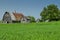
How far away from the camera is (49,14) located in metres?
107

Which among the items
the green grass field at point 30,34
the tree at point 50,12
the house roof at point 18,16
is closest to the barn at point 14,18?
the house roof at point 18,16

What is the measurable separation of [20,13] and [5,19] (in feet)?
29.0

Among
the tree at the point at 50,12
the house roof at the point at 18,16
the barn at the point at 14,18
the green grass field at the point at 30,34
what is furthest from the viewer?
the tree at the point at 50,12

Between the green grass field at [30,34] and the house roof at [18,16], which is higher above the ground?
the house roof at [18,16]

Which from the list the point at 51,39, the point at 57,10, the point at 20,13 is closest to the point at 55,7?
the point at 57,10

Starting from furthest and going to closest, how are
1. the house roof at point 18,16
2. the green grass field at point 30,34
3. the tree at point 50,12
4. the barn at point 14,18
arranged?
the tree at point 50,12
the house roof at point 18,16
the barn at point 14,18
the green grass field at point 30,34

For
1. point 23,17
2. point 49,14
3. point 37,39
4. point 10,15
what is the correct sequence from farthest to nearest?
point 49,14 → point 23,17 → point 10,15 → point 37,39

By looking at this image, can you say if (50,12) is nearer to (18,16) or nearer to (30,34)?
(18,16)

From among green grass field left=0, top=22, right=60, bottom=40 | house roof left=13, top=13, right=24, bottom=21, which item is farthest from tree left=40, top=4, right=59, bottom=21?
green grass field left=0, top=22, right=60, bottom=40

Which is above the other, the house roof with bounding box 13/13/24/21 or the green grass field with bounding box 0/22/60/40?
Answer: the house roof with bounding box 13/13/24/21

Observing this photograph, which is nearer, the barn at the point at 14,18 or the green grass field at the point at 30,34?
the green grass field at the point at 30,34

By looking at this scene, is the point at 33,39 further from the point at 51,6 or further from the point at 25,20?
the point at 51,6

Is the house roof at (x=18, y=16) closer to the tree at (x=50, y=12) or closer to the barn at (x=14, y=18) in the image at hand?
the barn at (x=14, y=18)

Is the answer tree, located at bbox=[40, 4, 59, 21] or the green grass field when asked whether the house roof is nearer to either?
tree, located at bbox=[40, 4, 59, 21]
